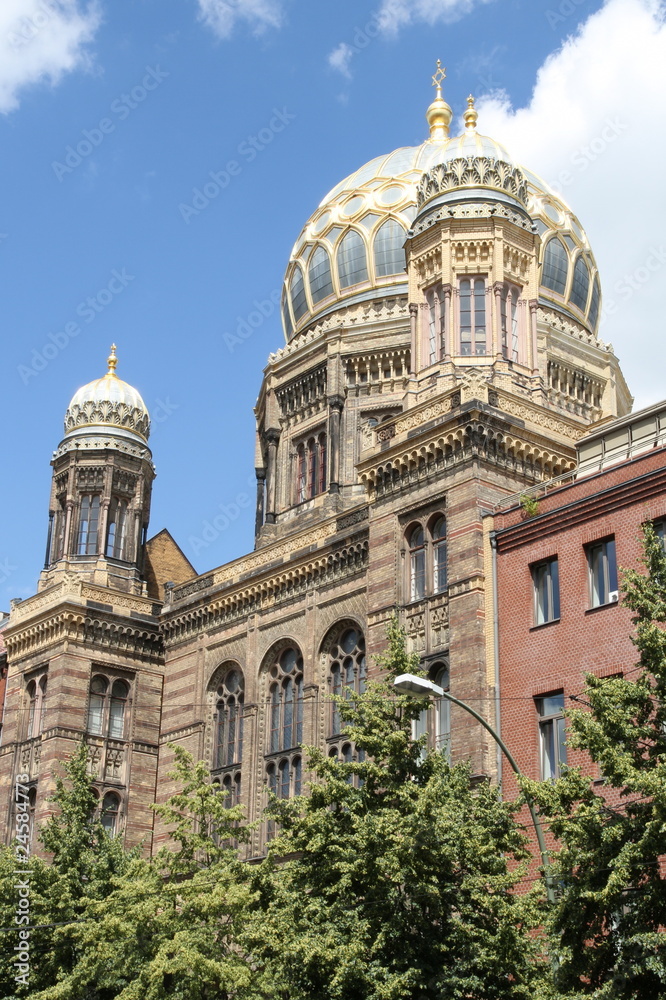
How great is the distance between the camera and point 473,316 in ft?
119

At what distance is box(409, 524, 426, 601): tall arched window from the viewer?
3259 cm

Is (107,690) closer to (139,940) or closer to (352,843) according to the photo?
(139,940)

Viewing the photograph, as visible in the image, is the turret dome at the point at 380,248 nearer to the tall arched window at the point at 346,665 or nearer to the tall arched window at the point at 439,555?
the tall arched window at the point at 346,665

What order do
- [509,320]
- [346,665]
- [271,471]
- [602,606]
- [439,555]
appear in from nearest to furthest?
[602,606] → [439,555] → [509,320] → [346,665] → [271,471]

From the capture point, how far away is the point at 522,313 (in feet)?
120

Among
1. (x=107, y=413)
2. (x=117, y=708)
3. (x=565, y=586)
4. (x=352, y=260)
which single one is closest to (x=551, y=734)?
(x=565, y=586)

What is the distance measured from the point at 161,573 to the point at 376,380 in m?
10.4

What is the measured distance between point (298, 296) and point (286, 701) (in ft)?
64.5

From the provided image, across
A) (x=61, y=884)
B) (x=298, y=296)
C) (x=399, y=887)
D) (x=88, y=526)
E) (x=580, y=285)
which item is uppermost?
(x=298, y=296)

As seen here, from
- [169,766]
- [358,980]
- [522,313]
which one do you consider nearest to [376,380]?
[522,313]

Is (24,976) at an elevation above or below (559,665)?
below

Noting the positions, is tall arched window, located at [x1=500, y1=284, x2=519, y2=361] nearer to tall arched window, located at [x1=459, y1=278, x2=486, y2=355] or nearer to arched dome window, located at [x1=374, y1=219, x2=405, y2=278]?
tall arched window, located at [x1=459, y1=278, x2=486, y2=355]

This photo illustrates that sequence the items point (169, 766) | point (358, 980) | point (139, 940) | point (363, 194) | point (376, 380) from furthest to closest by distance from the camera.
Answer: point (363, 194), point (376, 380), point (169, 766), point (139, 940), point (358, 980)

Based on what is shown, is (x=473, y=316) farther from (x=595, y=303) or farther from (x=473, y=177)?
(x=595, y=303)
